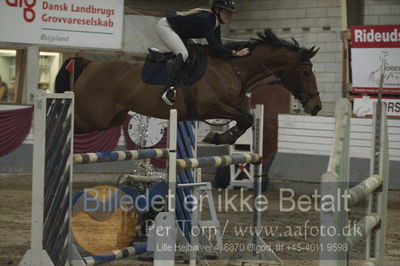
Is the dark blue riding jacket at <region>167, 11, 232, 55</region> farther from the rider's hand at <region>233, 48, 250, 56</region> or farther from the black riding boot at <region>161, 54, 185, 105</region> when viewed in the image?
the black riding boot at <region>161, 54, 185, 105</region>

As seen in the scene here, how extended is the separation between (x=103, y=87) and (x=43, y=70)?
6270 mm

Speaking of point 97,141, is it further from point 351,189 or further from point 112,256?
point 351,189

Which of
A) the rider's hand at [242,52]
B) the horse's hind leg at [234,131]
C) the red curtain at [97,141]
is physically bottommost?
the red curtain at [97,141]

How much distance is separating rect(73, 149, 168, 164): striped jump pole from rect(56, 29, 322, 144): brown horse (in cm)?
122

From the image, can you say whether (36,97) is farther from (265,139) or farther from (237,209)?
(265,139)

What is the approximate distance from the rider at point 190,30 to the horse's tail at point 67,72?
2.91 ft

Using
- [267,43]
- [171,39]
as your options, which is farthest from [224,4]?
[267,43]

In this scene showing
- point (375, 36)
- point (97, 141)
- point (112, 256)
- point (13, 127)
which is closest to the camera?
point (112, 256)

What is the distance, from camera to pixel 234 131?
6438mm

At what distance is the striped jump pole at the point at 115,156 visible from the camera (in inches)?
183

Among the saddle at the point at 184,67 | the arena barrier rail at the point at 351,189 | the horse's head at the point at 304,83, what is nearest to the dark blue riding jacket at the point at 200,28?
the saddle at the point at 184,67

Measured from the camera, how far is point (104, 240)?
A: 6.19m

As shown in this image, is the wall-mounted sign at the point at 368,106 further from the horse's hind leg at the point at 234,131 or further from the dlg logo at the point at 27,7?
the dlg logo at the point at 27,7

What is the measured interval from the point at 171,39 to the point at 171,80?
405 mm
